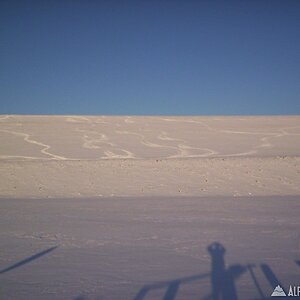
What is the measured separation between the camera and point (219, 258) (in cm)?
616

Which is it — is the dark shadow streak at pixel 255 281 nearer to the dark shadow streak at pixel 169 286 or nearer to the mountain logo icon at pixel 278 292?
the mountain logo icon at pixel 278 292

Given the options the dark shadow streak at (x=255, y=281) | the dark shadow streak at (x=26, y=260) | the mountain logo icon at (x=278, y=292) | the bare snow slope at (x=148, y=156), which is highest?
the bare snow slope at (x=148, y=156)

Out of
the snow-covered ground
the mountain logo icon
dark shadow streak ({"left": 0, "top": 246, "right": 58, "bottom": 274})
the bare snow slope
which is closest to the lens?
the mountain logo icon

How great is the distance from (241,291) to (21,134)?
2704cm

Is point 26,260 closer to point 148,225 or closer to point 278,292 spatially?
point 148,225

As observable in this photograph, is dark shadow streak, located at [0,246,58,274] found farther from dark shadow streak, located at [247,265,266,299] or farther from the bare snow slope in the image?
the bare snow slope

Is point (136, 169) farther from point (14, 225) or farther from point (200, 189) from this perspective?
point (14, 225)

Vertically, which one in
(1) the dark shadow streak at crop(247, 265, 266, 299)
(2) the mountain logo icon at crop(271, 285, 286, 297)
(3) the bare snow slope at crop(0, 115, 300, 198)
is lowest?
(2) the mountain logo icon at crop(271, 285, 286, 297)

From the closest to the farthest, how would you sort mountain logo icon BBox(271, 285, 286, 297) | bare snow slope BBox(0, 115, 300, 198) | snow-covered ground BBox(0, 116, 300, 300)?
1. mountain logo icon BBox(271, 285, 286, 297)
2. snow-covered ground BBox(0, 116, 300, 300)
3. bare snow slope BBox(0, 115, 300, 198)

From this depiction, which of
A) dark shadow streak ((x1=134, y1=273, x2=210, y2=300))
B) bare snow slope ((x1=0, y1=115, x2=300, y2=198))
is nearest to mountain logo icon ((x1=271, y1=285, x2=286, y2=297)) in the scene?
dark shadow streak ((x1=134, y1=273, x2=210, y2=300))

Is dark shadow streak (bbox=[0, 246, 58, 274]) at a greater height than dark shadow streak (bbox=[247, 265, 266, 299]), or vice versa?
dark shadow streak (bbox=[0, 246, 58, 274])

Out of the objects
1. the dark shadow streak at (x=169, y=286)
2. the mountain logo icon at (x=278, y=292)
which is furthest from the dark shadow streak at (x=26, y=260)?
the mountain logo icon at (x=278, y=292)

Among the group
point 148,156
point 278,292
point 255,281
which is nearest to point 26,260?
point 255,281

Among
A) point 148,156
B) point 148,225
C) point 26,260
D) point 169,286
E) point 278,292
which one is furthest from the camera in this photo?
point 148,156
